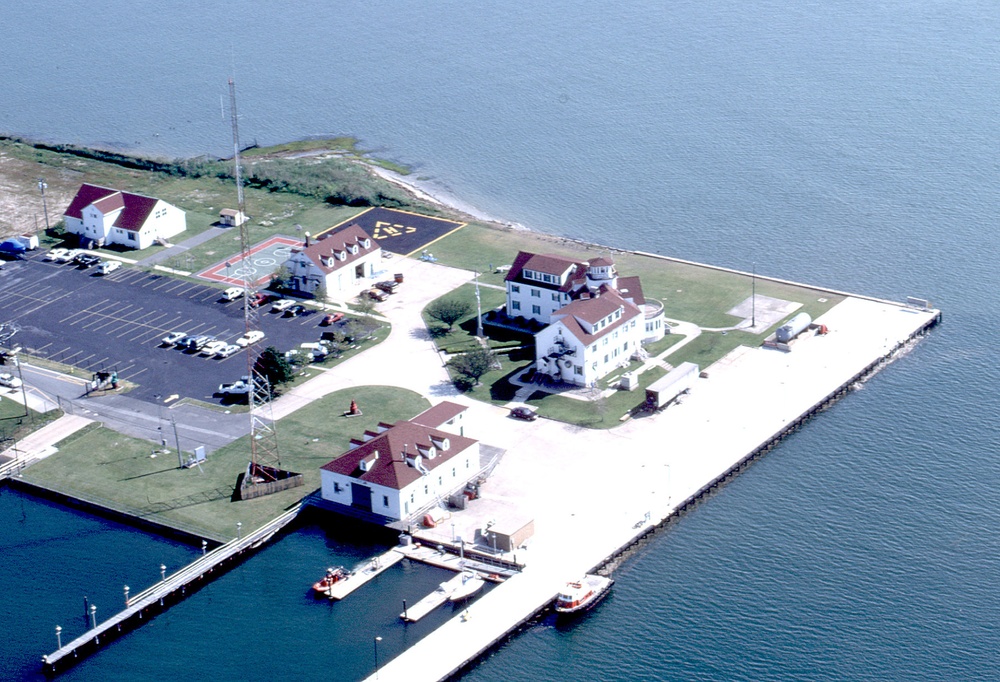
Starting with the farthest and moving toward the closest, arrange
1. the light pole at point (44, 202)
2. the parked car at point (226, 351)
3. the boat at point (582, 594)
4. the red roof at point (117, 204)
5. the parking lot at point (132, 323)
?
1. the light pole at point (44, 202)
2. the red roof at point (117, 204)
3. the parked car at point (226, 351)
4. the parking lot at point (132, 323)
5. the boat at point (582, 594)

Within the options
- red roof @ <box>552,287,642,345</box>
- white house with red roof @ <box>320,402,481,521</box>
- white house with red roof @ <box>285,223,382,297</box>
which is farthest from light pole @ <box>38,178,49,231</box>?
white house with red roof @ <box>320,402,481,521</box>

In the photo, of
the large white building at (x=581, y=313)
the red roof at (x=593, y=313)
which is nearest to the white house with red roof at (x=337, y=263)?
the large white building at (x=581, y=313)

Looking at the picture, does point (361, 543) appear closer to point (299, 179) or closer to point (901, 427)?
point (901, 427)

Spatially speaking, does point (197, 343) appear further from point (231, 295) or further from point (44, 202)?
point (44, 202)

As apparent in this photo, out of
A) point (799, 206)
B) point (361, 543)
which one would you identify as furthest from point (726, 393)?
point (799, 206)

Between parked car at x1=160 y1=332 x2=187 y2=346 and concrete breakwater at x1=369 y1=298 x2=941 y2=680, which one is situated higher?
parked car at x1=160 y1=332 x2=187 y2=346

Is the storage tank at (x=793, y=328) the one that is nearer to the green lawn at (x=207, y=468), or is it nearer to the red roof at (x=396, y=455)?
the green lawn at (x=207, y=468)

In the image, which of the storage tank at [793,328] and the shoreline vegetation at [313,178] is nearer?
the storage tank at [793,328]

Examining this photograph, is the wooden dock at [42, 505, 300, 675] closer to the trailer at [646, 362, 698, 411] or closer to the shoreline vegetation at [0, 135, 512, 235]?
the trailer at [646, 362, 698, 411]
